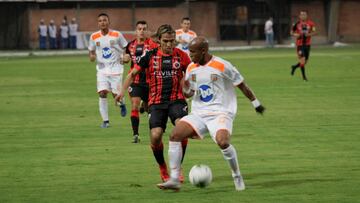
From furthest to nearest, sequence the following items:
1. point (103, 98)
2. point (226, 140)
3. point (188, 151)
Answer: point (103, 98)
point (188, 151)
point (226, 140)

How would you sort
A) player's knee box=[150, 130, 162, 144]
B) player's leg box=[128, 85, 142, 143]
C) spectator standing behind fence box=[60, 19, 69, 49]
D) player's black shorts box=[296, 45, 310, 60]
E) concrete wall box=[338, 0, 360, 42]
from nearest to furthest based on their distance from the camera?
player's knee box=[150, 130, 162, 144]
player's leg box=[128, 85, 142, 143]
player's black shorts box=[296, 45, 310, 60]
spectator standing behind fence box=[60, 19, 69, 49]
concrete wall box=[338, 0, 360, 42]

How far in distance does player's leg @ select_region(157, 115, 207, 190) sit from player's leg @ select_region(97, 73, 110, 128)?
9075mm

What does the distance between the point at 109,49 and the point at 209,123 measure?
33.4ft

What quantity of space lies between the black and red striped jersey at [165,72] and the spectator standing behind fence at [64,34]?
59869 mm

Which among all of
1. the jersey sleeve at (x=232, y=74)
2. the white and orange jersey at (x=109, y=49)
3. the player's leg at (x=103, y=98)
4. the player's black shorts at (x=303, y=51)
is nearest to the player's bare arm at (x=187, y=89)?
the jersey sleeve at (x=232, y=74)

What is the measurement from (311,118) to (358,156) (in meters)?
6.40

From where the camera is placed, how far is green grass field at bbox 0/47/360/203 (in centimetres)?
1237

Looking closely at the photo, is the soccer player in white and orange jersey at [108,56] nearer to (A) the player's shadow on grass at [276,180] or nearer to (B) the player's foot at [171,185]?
(A) the player's shadow on grass at [276,180]

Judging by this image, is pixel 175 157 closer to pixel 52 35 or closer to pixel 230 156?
pixel 230 156

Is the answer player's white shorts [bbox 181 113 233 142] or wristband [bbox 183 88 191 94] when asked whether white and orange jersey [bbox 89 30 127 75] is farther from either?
player's white shorts [bbox 181 113 233 142]

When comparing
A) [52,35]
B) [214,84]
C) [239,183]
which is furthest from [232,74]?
[52,35]

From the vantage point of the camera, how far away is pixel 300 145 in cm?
1723

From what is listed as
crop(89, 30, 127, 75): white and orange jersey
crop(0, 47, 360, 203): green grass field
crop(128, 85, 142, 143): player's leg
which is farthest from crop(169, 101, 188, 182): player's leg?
crop(89, 30, 127, 75): white and orange jersey

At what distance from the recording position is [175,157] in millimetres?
12281
